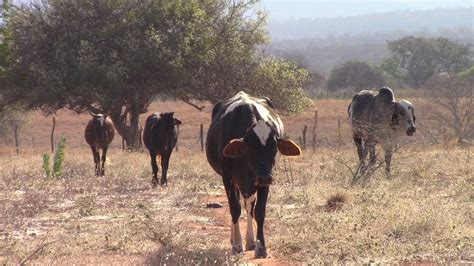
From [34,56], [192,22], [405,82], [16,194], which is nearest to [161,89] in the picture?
[192,22]

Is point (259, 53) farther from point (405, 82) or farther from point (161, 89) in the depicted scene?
point (405, 82)

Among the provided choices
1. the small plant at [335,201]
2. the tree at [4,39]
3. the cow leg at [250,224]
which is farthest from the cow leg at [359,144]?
the tree at [4,39]

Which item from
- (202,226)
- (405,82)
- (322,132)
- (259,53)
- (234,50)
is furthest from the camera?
(405,82)

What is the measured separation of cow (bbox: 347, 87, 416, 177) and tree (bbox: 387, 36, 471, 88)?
69.8 m

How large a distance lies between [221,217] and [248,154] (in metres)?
3.60

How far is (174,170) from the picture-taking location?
18844 millimetres

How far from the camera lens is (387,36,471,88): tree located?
277ft

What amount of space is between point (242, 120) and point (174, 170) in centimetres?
1057

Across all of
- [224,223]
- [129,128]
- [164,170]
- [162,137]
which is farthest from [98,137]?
[129,128]

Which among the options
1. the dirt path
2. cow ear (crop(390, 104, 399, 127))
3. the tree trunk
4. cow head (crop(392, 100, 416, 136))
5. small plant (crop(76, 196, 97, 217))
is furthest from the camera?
the tree trunk

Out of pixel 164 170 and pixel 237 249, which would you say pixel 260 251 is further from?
pixel 164 170

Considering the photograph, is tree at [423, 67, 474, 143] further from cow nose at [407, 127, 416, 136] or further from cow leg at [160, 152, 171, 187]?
Answer: cow leg at [160, 152, 171, 187]

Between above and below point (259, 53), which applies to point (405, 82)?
below

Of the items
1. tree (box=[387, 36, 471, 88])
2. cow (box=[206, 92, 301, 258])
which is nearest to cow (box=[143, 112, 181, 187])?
cow (box=[206, 92, 301, 258])
